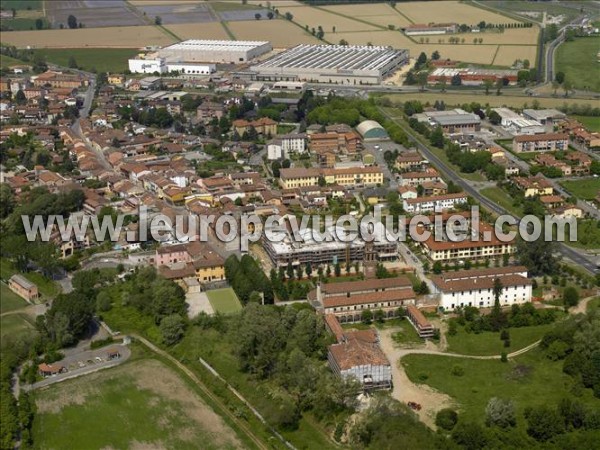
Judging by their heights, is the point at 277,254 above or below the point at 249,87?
below

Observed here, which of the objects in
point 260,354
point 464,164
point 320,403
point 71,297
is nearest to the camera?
point 320,403

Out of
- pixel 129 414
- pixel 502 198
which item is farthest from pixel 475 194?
pixel 129 414

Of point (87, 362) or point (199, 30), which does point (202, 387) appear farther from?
point (199, 30)

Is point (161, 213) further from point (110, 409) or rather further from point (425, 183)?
point (110, 409)

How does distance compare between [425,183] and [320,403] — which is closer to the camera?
[320,403]

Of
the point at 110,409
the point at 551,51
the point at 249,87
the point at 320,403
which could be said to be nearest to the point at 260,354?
the point at 320,403

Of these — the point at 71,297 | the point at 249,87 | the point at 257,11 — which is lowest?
the point at 71,297
